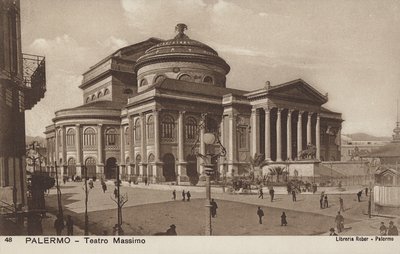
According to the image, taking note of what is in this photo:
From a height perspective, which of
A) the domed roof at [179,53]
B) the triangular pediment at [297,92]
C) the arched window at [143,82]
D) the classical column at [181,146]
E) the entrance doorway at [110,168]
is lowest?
the entrance doorway at [110,168]

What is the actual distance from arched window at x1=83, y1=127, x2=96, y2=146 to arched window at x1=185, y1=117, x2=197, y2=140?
965cm

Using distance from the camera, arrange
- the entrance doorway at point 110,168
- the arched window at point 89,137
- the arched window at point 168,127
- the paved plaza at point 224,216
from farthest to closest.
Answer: the arched window at point 89,137
the entrance doorway at point 110,168
the arched window at point 168,127
the paved plaza at point 224,216

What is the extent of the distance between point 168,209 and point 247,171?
17450mm

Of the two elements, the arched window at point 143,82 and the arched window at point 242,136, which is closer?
the arched window at point 242,136

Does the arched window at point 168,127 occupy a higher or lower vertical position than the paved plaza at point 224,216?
higher

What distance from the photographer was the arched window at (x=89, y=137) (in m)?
33.6

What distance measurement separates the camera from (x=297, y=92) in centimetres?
3328

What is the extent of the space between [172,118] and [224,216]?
651 inches

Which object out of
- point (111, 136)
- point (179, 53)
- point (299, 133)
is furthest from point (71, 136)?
point (299, 133)

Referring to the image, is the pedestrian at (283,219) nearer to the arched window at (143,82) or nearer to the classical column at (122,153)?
the classical column at (122,153)

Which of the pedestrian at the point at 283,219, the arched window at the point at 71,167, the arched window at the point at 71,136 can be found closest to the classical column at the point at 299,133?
the arched window at the point at 71,167

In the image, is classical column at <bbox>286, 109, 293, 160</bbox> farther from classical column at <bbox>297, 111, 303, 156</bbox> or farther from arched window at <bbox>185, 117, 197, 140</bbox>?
arched window at <bbox>185, 117, 197, 140</bbox>

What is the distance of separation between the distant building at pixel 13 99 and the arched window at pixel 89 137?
22.4 m

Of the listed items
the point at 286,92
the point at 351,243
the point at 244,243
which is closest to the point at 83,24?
the point at 244,243
